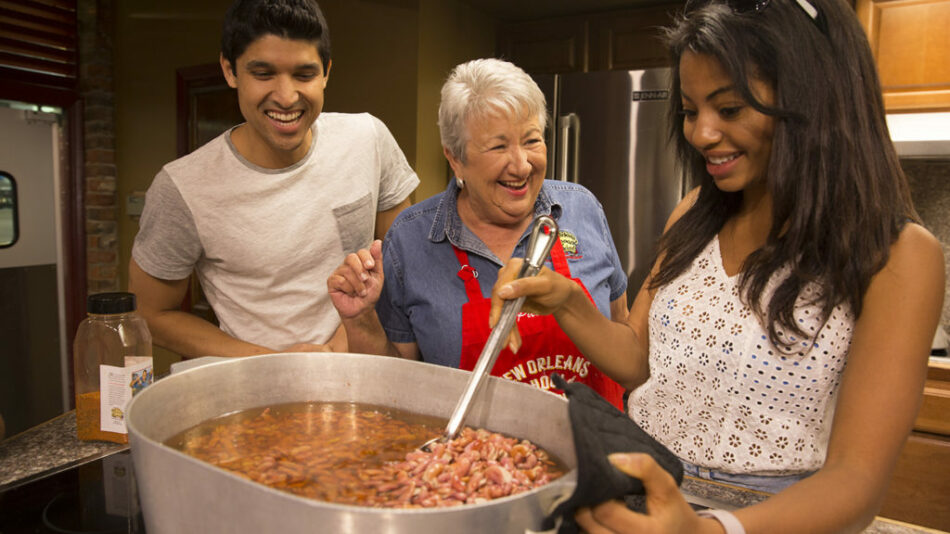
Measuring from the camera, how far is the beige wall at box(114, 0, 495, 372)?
3.60m

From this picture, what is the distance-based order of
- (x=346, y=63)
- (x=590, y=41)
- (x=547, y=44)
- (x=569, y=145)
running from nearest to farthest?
1. (x=569, y=145)
2. (x=346, y=63)
3. (x=590, y=41)
4. (x=547, y=44)

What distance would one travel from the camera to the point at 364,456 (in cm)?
94

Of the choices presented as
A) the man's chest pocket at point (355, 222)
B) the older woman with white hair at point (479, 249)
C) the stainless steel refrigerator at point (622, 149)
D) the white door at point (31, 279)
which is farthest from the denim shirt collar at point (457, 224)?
the white door at point (31, 279)

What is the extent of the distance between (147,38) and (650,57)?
3.30 metres

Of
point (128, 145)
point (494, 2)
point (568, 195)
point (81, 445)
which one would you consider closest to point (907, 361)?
point (568, 195)

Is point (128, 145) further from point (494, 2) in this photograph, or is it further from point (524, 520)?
point (524, 520)

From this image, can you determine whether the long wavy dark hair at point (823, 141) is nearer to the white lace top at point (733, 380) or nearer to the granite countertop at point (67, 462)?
the white lace top at point (733, 380)

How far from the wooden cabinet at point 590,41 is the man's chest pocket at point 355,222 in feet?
7.76

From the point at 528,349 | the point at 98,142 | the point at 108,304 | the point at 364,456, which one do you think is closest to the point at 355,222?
the point at 528,349

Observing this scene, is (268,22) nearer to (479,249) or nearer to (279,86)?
(279,86)

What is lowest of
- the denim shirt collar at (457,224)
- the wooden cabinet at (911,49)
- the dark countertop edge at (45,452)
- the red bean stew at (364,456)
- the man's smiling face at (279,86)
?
the dark countertop edge at (45,452)

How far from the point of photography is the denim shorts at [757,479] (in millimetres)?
1140

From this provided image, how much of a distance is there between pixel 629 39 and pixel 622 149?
811 mm

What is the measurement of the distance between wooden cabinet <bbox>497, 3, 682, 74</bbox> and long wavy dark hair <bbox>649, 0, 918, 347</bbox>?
275 cm
